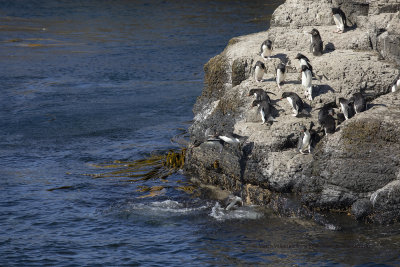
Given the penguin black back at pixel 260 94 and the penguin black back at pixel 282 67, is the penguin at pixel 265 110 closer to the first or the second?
the penguin black back at pixel 260 94

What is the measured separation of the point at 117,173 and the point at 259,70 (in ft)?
13.8

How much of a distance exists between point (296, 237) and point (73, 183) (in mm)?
5765

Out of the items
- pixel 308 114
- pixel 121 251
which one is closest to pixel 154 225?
pixel 121 251

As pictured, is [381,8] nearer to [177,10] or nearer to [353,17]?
[353,17]

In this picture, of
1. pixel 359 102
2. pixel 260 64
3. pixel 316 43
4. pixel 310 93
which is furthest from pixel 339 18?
pixel 359 102

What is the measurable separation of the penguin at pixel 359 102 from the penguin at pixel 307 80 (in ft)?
3.41

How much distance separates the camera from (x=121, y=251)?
11656 millimetres

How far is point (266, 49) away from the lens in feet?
51.2

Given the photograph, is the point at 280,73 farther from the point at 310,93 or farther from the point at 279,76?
the point at 310,93

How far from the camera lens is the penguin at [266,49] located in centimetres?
1559

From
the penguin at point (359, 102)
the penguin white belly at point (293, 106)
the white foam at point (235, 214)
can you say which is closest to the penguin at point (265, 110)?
the penguin white belly at point (293, 106)

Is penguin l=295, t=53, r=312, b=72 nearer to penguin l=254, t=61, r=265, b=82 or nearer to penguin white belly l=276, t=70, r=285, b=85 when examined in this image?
penguin white belly l=276, t=70, r=285, b=85

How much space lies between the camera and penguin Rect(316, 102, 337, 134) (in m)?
13.0

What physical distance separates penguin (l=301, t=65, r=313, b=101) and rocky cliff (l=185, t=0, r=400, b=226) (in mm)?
168
